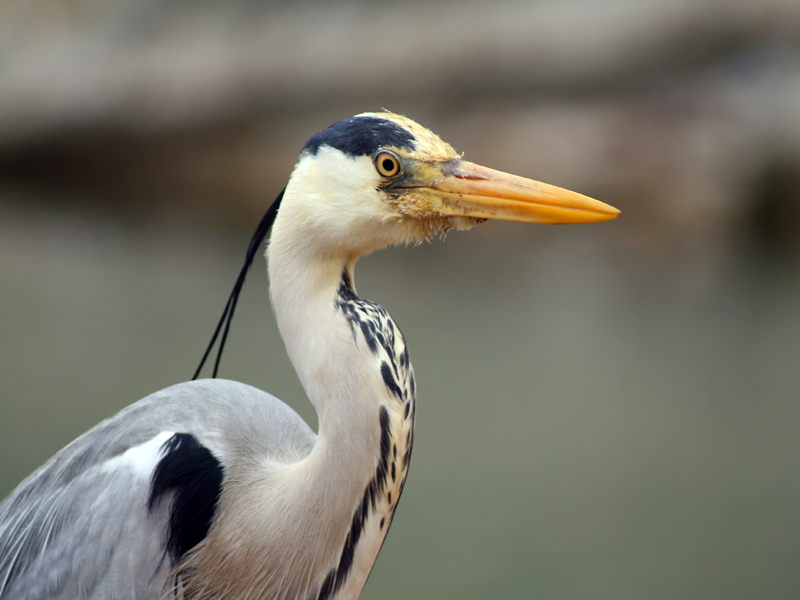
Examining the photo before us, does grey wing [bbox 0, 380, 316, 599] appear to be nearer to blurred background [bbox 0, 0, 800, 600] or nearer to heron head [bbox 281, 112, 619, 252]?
heron head [bbox 281, 112, 619, 252]

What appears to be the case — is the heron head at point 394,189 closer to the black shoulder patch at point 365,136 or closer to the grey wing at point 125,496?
the black shoulder patch at point 365,136

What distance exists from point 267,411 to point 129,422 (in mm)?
218

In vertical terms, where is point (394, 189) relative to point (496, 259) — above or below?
above

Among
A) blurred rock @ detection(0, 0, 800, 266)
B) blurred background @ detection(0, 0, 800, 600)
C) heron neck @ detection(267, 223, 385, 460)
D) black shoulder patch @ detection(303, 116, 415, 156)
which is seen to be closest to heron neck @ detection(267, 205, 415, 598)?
heron neck @ detection(267, 223, 385, 460)

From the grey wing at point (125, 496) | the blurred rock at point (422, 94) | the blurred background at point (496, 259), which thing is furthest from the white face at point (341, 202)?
the blurred rock at point (422, 94)

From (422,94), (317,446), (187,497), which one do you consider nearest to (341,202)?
(317,446)

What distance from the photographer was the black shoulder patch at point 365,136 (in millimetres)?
1024

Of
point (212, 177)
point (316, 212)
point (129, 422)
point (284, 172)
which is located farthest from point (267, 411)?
point (212, 177)

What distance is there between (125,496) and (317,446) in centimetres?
31

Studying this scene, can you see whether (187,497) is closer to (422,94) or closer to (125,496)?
(125,496)

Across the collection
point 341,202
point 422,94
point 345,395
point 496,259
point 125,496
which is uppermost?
point 422,94

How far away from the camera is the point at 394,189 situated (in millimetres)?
1036

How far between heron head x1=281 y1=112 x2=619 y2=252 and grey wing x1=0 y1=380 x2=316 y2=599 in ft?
1.18

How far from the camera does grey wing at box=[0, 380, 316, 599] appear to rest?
1.08 metres
